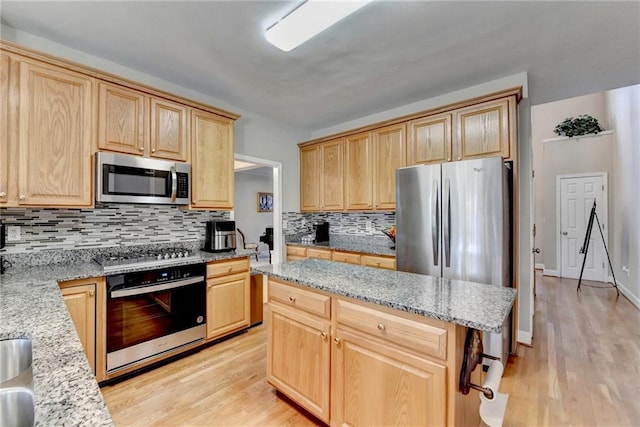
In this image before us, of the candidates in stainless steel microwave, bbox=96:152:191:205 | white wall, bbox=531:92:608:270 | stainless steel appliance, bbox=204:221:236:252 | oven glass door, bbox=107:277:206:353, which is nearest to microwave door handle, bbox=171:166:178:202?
stainless steel microwave, bbox=96:152:191:205

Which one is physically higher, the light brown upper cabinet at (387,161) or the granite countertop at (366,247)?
the light brown upper cabinet at (387,161)

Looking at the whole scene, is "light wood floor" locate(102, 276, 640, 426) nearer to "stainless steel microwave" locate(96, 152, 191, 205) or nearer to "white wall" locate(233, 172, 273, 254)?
"stainless steel microwave" locate(96, 152, 191, 205)

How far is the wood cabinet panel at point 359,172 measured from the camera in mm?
3619

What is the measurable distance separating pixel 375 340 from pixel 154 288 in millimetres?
1817

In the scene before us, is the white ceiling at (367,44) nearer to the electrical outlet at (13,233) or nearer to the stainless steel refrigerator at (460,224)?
the stainless steel refrigerator at (460,224)

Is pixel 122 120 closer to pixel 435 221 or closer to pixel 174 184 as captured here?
pixel 174 184

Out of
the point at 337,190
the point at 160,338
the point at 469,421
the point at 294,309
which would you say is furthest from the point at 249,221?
the point at 469,421

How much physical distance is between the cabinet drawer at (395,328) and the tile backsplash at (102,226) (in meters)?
2.20

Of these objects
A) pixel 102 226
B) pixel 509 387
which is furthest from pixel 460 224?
pixel 102 226

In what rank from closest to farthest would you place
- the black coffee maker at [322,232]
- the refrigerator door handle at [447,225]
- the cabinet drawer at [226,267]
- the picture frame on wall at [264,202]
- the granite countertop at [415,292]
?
1. the granite countertop at [415,292]
2. the refrigerator door handle at [447,225]
3. the cabinet drawer at [226,267]
4. the black coffee maker at [322,232]
5. the picture frame on wall at [264,202]

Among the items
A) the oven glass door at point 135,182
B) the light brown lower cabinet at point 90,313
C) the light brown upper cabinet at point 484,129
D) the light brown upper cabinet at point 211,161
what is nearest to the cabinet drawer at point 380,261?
the light brown upper cabinet at point 484,129

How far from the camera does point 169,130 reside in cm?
267

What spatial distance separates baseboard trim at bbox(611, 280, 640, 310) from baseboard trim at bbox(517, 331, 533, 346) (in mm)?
2443

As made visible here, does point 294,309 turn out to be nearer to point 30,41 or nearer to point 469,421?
point 469,421
